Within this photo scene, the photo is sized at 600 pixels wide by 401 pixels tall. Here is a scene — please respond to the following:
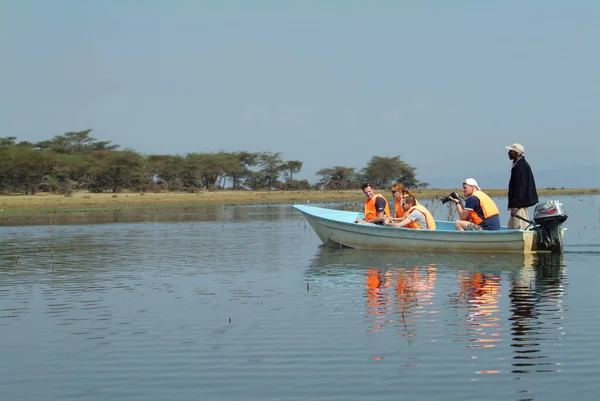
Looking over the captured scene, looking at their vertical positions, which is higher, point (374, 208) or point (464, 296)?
point (374, 208)

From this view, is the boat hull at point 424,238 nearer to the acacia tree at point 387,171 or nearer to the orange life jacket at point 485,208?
the orange life jacket at point 485,208

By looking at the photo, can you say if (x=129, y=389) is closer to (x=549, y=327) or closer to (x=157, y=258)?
(x=549, y=327)

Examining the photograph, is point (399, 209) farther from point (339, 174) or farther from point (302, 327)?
point (339, 174)

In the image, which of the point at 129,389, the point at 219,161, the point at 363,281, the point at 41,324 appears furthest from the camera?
the point at 219,161

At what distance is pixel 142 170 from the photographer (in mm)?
78000

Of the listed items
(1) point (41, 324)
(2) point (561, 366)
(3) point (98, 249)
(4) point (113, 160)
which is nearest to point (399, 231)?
(3) point (98, 249)

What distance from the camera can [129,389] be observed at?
802 cm

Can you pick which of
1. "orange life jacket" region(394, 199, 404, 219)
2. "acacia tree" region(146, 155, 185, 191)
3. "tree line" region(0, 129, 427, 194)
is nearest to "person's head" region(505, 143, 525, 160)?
"orange life jacket" region(394, 199, 404, 219)

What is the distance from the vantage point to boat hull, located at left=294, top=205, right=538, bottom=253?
60.4 feet

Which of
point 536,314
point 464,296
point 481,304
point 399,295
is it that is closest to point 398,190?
point 399,295

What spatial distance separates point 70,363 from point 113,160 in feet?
226

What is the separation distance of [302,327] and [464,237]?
8.95 metres

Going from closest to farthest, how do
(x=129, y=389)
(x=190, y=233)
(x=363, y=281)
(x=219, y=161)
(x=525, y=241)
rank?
(x=129, y=389) → (x=363, y=281) → (x=525, y=241) → (x=190, y=233) → (x=219, y=161)

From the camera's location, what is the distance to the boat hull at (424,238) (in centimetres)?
1841
